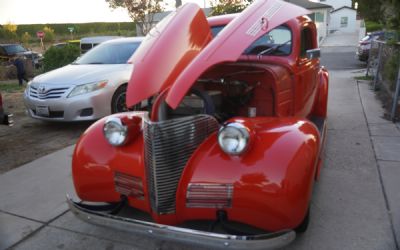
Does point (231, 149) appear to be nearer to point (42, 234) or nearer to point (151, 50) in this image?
point (151, 50)

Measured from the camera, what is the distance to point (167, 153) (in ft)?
8.10

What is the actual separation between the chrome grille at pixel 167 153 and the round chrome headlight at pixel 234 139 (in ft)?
0.81

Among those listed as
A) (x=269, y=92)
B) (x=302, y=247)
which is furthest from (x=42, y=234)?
(x=269, y=92)

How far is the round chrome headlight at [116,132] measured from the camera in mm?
2801

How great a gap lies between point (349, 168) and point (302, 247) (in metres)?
1.82

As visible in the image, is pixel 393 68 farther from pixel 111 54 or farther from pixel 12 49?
pixel 12 49

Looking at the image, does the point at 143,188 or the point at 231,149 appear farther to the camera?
the point at 143,188

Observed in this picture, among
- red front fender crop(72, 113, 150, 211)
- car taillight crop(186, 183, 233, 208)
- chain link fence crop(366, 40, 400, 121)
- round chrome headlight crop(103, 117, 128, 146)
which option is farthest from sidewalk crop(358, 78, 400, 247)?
round chrome headlight crop(103, 117, 128, 146)

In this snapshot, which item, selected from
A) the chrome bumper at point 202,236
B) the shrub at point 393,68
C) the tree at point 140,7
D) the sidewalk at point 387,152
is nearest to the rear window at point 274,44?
the sidewalk at point 387,152

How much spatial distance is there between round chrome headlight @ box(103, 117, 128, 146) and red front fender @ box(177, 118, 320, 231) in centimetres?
62

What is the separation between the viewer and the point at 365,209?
3.32m

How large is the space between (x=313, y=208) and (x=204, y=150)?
4.81 feet

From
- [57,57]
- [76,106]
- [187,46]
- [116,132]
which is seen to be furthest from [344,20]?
[116,132]

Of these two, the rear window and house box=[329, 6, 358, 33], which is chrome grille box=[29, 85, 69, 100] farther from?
house box=[329, 6, 358, 33]
